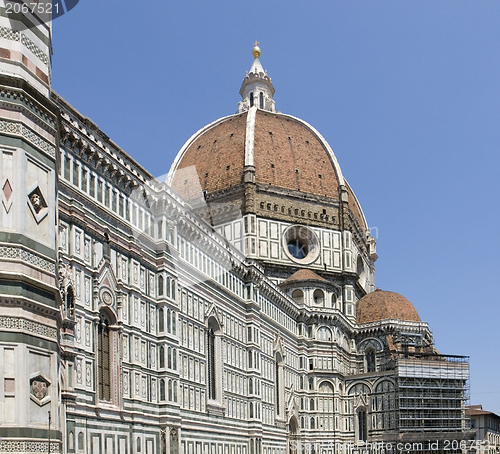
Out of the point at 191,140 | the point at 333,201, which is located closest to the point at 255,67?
the point at 191,140

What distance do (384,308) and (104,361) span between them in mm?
46876

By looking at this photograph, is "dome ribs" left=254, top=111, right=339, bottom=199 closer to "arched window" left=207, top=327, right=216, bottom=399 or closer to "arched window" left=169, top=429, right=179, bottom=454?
"arched window" left=207, top=327, right=216, bottom=399

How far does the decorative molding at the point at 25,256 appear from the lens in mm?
15727

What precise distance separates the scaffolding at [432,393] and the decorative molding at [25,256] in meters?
57.6

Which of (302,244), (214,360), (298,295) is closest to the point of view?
(214,360)

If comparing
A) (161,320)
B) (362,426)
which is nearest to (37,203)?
(161,320)

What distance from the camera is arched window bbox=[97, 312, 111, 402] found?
3397cm

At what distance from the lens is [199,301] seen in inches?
1827

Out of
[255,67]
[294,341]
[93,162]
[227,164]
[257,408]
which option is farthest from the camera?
[255,67]

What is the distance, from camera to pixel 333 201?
263 feet

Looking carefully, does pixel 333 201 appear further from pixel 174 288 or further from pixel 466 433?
pixel 174 288

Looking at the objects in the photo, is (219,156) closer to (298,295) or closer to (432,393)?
(298,295)

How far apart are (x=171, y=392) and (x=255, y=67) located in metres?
62.1

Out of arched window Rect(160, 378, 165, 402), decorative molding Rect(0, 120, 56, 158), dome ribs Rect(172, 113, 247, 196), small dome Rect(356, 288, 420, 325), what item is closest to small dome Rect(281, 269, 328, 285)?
small dome Rect(356, 288, 420, 325)
